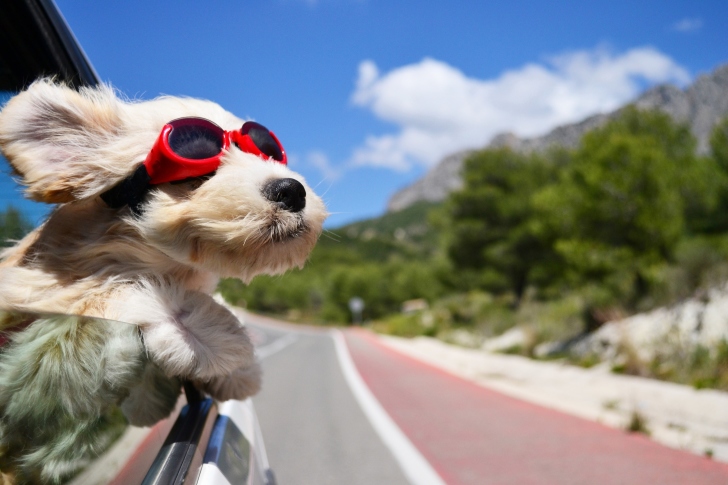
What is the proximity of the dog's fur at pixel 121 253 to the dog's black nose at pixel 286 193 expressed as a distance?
18 mm

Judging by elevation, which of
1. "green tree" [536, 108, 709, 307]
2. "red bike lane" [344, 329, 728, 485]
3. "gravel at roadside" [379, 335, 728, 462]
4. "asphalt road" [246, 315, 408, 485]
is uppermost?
"green tree" [536, 108, 709, 307]

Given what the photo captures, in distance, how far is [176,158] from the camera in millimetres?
1307

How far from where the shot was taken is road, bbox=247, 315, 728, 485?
5.48m

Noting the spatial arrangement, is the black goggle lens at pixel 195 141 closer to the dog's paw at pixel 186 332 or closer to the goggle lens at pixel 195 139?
the goggle lens at pixel 195 139

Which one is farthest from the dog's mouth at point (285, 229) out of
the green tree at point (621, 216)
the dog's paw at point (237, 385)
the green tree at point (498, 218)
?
the green tree at point (498, 218)

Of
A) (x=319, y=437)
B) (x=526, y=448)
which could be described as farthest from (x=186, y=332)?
(x=319, y=437)

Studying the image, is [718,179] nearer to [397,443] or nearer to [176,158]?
[397,443]

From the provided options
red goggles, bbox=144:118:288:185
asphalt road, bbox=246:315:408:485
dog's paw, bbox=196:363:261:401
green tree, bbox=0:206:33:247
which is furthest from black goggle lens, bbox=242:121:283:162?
asphalt road, bbox=246:315:408:485

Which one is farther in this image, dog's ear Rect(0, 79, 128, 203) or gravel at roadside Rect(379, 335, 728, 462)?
gravel at roadside Rect(379, 335, 728, 462)

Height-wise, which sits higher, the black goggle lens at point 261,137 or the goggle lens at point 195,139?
the black goggle lens at point 261,137

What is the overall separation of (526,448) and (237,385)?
5811mm

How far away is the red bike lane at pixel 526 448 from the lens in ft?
17.6

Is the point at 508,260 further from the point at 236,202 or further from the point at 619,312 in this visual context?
the point at 236,202

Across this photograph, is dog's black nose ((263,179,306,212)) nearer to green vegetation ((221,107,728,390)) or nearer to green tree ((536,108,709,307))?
green vegetation ((221,107,728,390))
